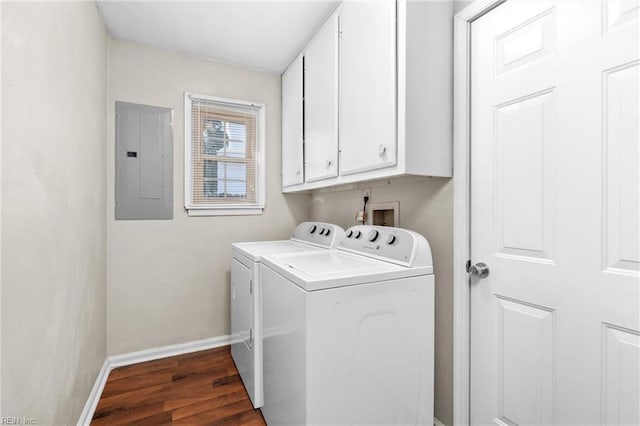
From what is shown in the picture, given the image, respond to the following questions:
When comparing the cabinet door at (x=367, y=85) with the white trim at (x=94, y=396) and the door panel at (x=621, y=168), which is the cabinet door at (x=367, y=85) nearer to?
the door panel at (x=621, y=168)

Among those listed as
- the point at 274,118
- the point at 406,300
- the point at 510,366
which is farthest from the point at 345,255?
the point at 274,118

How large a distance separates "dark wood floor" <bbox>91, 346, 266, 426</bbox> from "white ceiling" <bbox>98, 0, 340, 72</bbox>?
238cm

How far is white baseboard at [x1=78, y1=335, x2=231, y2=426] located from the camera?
1806mm

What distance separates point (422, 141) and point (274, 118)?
1708 mm

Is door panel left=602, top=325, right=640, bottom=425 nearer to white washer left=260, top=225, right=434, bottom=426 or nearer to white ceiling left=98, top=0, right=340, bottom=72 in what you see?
white washer left=260, top=225, right=434, bottom=426

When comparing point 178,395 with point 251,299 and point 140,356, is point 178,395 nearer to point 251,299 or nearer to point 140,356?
point 140,356

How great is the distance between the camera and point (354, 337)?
1.24 m

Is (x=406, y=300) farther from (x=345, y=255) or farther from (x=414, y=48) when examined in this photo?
(x=414, y=48)

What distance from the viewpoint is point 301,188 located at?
239 centimetres

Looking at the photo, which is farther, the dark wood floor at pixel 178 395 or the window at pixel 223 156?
the window at pixel 223 156

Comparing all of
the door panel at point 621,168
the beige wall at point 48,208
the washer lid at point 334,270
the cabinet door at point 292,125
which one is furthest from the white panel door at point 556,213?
the beige wall at point 48,208

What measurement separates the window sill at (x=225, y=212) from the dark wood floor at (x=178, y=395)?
1.12 meters

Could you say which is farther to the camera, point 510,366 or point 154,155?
point 154,155

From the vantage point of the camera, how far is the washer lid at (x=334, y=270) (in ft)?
3.95
